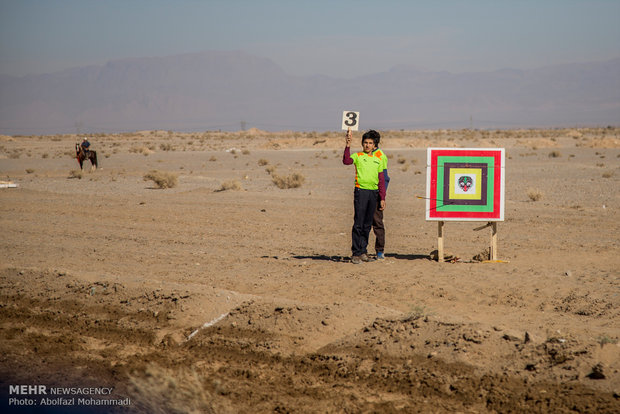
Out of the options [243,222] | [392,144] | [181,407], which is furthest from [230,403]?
[392,144]

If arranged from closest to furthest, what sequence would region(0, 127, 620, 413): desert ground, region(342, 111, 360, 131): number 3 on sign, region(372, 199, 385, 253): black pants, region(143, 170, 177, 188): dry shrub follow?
1. region(0, 127, 620, 413): desert ground
2. region(342, 111, 360, 131): number 3 on sign
3. region(372, 199, 385, 253): black pants
4. region(143, 170, 177, 188): dry shrub

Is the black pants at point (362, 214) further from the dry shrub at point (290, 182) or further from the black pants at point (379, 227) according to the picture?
the dry shrub at point (290, 182)

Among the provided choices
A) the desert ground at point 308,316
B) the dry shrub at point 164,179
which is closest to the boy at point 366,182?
the desert ground at point 308,316

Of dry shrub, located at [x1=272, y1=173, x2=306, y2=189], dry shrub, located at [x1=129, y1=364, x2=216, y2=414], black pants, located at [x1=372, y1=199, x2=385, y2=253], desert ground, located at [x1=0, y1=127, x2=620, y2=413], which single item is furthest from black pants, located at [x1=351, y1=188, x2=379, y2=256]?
dry shrub, located at [x1=272, y1=173, x2=306, y2=189]

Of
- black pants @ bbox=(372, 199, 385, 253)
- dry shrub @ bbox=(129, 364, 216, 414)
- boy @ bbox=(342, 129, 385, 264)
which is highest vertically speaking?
boy @ bbox=(342, 129, 385, 264)

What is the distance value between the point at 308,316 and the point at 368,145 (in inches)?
135

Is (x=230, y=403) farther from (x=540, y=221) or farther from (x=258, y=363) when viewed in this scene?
(x=540, y=221)

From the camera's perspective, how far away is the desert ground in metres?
6.48

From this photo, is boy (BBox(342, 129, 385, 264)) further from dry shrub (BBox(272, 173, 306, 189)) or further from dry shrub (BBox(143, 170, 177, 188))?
dry shrub (BBox(143, 170, 177, 188))

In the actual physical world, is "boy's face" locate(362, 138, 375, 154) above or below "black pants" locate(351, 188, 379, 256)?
above

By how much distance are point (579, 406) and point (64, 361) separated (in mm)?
5080

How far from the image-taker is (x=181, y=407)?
20.0 ft

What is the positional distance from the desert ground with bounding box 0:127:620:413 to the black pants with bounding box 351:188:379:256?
442 millimetres

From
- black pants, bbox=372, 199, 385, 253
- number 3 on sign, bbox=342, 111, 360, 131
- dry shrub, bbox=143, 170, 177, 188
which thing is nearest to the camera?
number 3 on sign, bbox=342, 111, 360, 131
